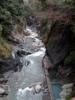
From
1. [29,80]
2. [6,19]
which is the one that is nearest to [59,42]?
[29,80]

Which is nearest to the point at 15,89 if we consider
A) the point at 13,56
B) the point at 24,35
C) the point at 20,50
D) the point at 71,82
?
the point at 71,82

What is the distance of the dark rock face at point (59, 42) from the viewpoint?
16594 millimetres

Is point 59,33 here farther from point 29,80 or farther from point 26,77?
point 26,77

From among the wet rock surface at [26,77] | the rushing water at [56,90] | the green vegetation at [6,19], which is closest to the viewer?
the rushing water at [56,90]

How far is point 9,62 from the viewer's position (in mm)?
22375

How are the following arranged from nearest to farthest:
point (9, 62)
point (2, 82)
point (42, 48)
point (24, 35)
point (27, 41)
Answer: point (2, 82), point (9, 62), point (42, 48), point (27, 41), point (24, 35)

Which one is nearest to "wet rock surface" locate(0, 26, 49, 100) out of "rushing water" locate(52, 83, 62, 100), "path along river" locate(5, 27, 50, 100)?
"path along river" locate(5, 27, 50, 100)

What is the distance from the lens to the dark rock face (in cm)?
1659

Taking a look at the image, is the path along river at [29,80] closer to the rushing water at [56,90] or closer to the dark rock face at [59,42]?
the rushing water at [56,90]

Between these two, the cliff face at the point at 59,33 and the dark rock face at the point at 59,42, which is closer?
the cliff face at the point at 59,33

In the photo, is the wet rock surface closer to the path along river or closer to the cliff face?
the path along river

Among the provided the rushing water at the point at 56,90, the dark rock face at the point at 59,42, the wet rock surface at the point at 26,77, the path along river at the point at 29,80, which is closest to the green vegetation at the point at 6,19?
the wet rock surface at the point at 26,77

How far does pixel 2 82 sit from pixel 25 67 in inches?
151

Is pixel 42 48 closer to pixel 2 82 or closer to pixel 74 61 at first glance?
pixel 2 82
